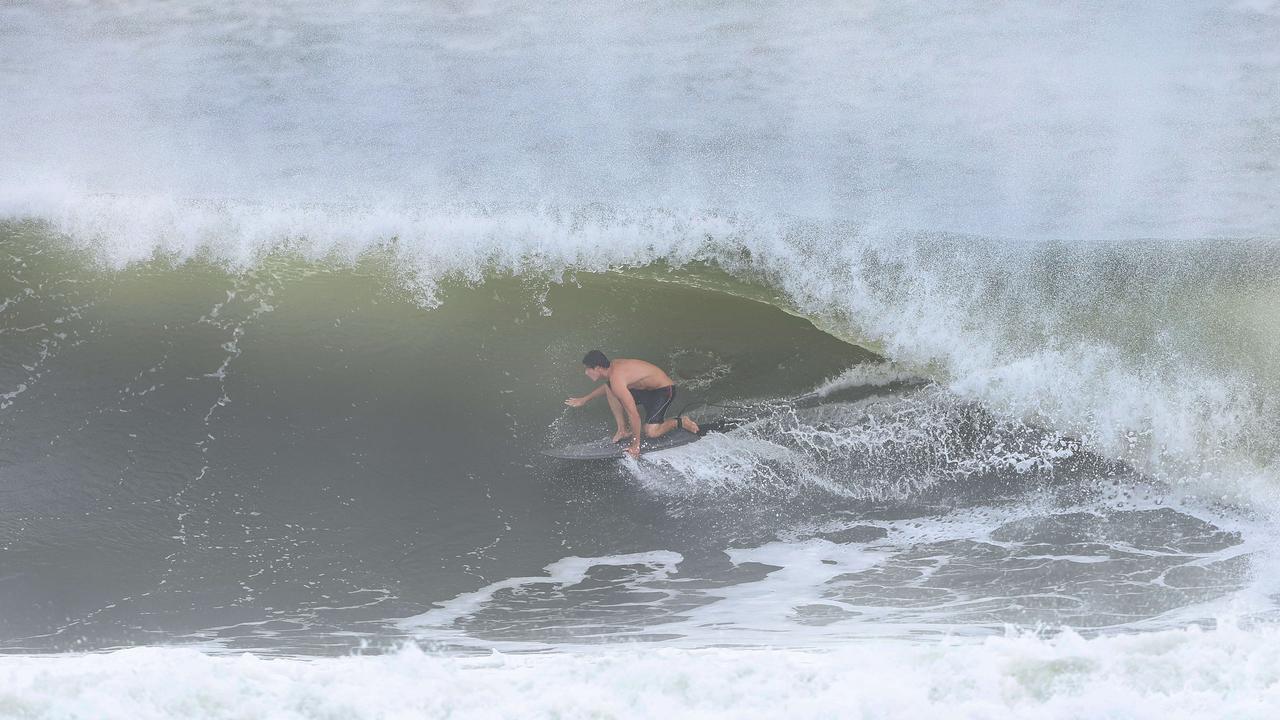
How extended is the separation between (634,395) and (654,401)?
0.13m

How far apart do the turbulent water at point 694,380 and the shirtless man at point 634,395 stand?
21 cm

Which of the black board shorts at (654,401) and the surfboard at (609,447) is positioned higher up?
the black board shorts at (654,401)

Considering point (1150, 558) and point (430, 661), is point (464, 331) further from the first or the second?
point (1150, 558)

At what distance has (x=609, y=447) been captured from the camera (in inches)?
196

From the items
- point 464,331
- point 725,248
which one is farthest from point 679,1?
point 464,331

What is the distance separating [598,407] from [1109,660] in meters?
3.33

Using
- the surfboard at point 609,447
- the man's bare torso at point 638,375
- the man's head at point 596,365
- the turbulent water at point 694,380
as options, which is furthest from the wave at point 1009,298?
the surfboard at point 609,447

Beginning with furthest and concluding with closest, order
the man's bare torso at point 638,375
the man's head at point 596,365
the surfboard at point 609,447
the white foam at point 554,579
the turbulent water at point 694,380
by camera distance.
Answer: the white foam at point 554,579 → the turbulent water at point 694,380 → the surfboard at point 609,447 → the man's bare torso at point 638,375 → the man's head at point 596,365

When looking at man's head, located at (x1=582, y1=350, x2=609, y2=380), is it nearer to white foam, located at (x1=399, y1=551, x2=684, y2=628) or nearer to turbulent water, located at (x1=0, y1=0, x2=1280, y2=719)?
turbulent water, located at (x1=0, y1=0, x2=1280, y2=719)

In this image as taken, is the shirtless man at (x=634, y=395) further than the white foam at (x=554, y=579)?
No

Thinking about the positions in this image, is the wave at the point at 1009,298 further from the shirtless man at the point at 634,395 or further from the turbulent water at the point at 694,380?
the shirtless man at the point at 634,395

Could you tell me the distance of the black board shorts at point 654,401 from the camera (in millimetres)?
4840

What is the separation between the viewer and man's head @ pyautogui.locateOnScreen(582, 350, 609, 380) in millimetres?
4570

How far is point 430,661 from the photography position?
5145 millimetres
